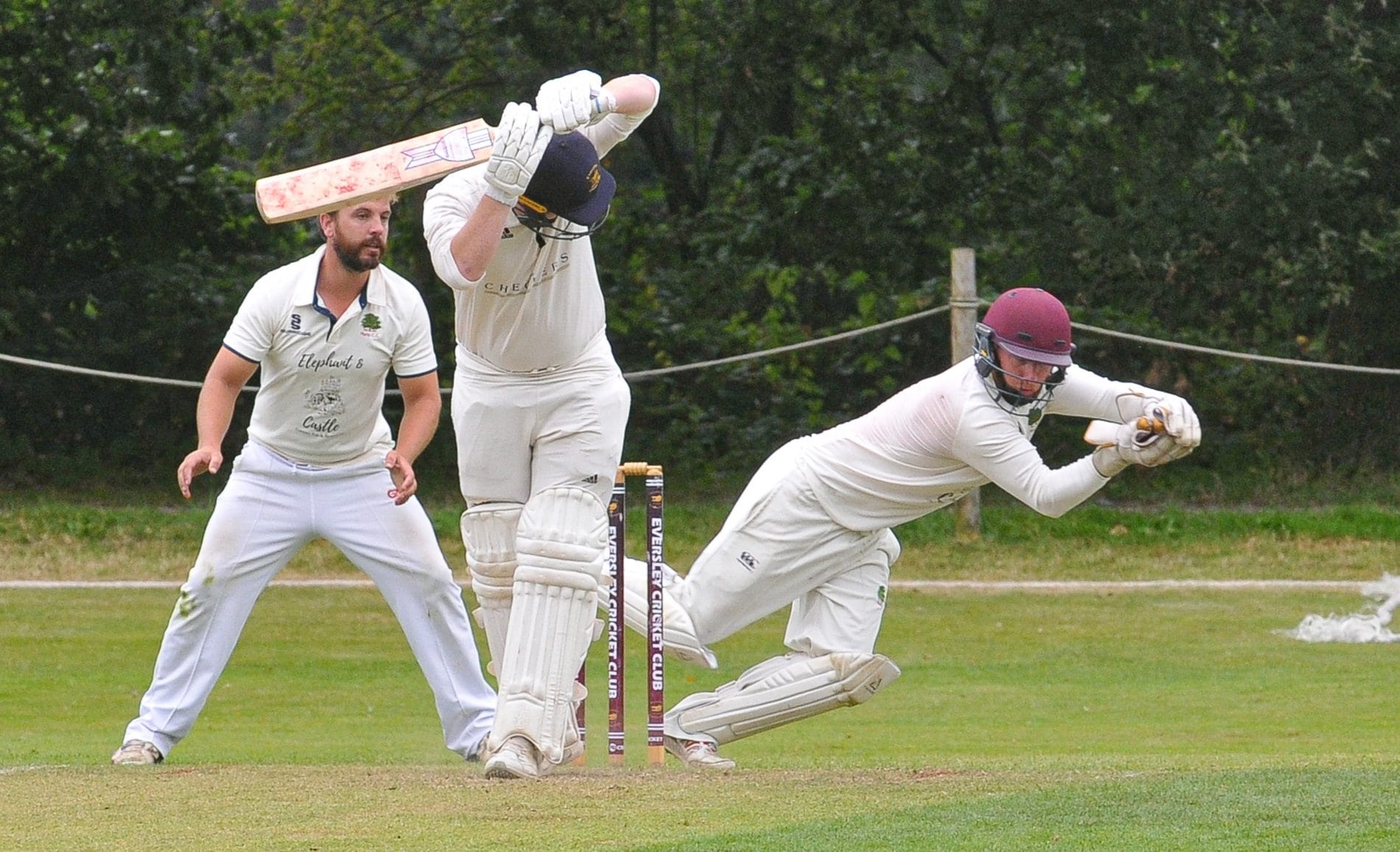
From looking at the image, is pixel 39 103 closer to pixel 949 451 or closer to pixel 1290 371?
pixel 1290 371

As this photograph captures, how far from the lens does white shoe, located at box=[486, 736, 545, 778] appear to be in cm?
526

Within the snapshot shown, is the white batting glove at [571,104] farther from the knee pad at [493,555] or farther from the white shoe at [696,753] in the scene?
the white shoe at [696,753]

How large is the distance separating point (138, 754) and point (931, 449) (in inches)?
99.7

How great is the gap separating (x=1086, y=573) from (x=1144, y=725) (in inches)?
168

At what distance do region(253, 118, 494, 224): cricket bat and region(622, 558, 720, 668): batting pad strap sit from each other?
1.43 meters

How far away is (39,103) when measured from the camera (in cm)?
1422

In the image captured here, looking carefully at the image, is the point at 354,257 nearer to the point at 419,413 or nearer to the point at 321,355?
the point at 321,355

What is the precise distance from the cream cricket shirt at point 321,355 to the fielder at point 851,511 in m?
0.98

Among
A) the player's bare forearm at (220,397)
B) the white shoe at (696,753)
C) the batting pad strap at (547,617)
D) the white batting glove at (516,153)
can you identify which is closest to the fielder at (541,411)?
the batting pad strap at (547,617)

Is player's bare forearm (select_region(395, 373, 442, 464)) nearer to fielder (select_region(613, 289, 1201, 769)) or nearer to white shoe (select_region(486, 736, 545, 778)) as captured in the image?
fielder (select_region(613, 289, 1201, 769))

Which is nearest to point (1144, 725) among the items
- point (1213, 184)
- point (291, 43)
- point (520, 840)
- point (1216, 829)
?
point (1216, 829)

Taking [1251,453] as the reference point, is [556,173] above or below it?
above

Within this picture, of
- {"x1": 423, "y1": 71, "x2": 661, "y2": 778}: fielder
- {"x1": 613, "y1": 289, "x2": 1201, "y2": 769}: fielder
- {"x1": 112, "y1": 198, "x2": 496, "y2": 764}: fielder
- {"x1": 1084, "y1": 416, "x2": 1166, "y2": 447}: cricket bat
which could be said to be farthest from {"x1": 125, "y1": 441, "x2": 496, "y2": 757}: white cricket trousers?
{"x1": 1084, "y1": 416, "x2": 1166, "y2": 447}: cricket bat

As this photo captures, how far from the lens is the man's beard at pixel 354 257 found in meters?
5.87
